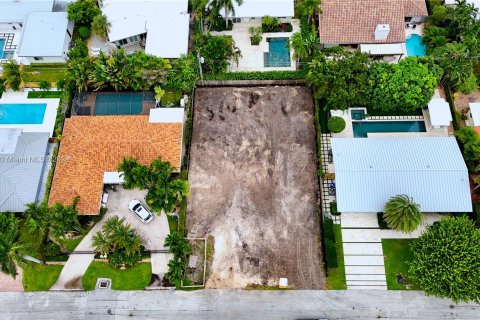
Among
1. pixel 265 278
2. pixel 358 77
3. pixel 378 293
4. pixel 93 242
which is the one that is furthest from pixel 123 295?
pixel 358 77

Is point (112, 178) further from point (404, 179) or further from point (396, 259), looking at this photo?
point (396, 259)

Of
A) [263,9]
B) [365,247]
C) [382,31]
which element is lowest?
[365,247]

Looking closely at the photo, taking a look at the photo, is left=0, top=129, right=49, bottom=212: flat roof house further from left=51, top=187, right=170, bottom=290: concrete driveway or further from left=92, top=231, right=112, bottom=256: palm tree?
left=92, top=231, right=112, bottom=256: palm tree

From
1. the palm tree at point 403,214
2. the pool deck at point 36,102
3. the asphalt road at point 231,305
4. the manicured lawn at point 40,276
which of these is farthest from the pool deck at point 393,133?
the manicured lawn at point 40,276

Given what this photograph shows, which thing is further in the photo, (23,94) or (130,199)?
(23,94)

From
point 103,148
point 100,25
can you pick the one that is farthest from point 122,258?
point 100,25

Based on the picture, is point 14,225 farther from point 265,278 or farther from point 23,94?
point 265,278

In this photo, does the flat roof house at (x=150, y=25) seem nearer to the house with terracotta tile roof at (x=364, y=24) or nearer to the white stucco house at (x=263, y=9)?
the white stucco house at (x=263, y=9)
